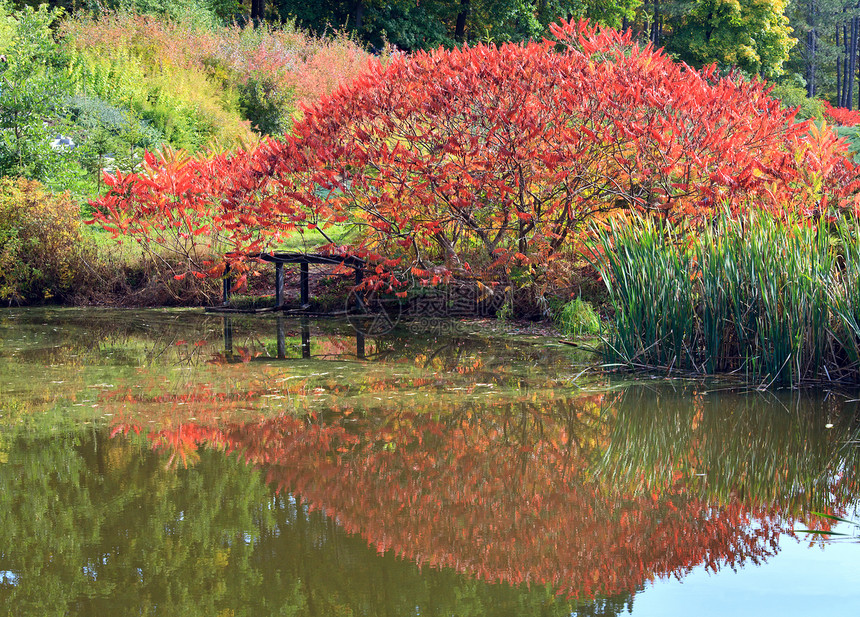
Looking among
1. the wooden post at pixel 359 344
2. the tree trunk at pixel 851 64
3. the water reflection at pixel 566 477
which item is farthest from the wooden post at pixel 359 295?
the tree trunk at pixel 851 64

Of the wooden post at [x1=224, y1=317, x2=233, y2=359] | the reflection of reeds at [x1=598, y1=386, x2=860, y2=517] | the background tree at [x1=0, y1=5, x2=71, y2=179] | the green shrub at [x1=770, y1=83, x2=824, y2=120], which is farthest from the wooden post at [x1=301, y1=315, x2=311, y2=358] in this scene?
the green shrub at [x1=770, y1=83, x2=824, y2=120]

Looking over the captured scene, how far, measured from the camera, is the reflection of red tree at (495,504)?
125 inches

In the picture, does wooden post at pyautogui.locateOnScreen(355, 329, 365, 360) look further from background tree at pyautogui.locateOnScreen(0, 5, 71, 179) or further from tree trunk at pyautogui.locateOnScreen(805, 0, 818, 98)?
tree trunk at pyautogui.locateOnScreen(805, 0, 818, 98)

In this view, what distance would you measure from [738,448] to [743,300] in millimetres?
1662

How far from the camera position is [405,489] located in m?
3.99

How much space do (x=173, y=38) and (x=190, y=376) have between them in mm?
14613

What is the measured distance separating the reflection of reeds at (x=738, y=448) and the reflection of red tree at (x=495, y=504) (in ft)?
0.50

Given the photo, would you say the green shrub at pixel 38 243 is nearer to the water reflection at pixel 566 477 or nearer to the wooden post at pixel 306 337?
the wooden post at pixel 306 337

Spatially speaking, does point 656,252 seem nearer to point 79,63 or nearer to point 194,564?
point 194,564

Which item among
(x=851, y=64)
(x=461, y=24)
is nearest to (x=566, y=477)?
(x=461, y=24)

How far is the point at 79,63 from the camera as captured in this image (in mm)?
17125

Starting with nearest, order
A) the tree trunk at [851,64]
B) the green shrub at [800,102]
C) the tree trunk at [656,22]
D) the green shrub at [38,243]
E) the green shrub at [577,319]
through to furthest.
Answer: the green shrub at [577,319] → the green shrub at [38,243] → the green shrub at [800,102] → the tree trunk at [656,22] → the tree trunk at [851,64]

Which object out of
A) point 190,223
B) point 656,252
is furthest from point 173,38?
point 656,252

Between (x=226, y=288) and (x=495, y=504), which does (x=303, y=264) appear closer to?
(x=226, y=288)
